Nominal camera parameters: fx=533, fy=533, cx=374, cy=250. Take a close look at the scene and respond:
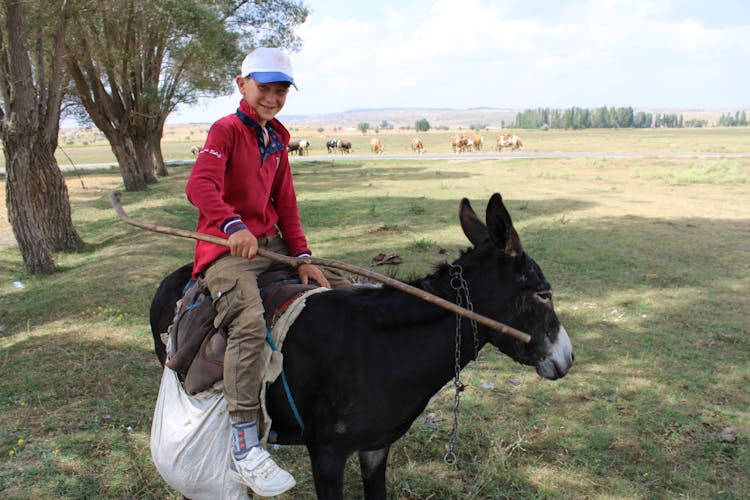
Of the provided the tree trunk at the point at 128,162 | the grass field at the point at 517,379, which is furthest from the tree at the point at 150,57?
the grass field at the point at 517,379

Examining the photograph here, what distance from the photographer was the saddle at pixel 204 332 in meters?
3.08

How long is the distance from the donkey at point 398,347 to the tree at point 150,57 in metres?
16.1

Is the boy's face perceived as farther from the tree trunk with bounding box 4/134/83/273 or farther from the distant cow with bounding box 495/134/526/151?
the distant cow with bounding box 495/134/526/151

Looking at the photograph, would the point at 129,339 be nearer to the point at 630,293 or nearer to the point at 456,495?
the point at 456,495

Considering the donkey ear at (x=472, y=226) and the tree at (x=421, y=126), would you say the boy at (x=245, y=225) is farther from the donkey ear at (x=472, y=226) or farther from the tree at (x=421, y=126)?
the tree at (x=421, y=126)

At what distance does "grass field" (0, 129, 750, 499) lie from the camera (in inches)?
171

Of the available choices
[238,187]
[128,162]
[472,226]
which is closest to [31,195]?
[238,187]

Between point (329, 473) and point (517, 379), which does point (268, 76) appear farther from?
point (517, 379)

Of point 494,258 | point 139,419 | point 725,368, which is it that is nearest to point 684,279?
point 725,368

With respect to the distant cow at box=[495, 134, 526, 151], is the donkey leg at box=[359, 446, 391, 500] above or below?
below

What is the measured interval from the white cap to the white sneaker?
6.90 ft

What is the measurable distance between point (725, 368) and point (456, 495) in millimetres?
4123

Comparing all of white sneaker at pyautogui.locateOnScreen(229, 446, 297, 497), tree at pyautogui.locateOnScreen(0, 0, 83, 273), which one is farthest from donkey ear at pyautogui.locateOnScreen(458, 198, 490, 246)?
tree at pyautogui.locateOnScreen(0, 0, 83, 273)

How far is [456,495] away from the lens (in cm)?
412
